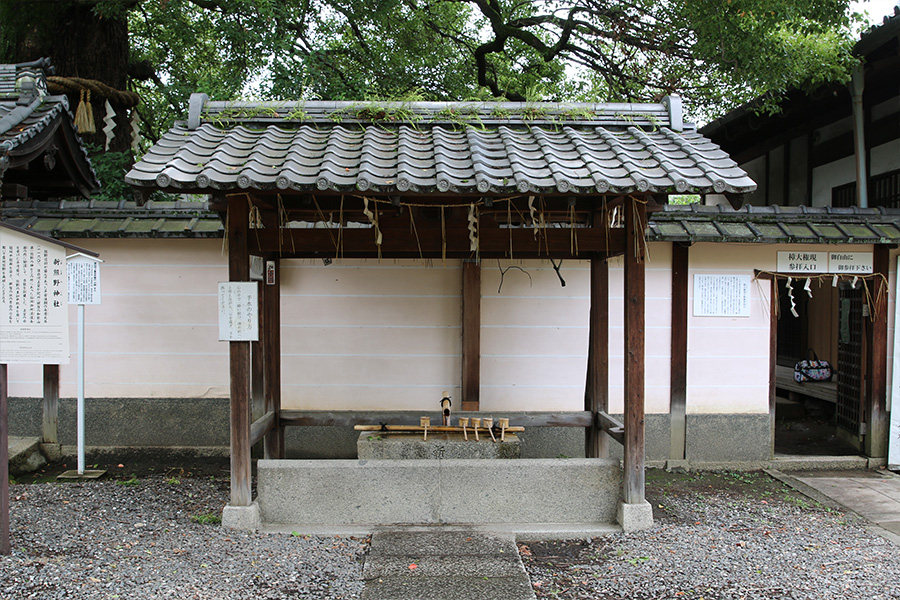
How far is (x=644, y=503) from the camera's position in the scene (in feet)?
17.5

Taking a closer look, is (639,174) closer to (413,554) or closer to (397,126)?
(397,126)

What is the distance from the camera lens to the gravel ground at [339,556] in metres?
4.22

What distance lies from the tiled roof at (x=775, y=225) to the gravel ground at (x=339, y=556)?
9.57ft

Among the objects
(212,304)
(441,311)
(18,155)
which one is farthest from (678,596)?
(18,155)

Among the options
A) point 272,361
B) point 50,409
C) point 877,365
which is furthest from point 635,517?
point 50,409

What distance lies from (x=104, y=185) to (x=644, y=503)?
895 cm

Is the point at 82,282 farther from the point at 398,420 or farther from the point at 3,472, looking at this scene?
the point at 398,420

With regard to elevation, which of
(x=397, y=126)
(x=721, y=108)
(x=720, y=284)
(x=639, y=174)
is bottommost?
(x=720, y=284)

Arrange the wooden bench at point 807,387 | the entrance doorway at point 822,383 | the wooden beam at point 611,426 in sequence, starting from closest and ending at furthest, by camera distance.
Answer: the wooden beam at point 611,426, the entrance doorway at point 822,383, the wooden bench at point 807,387

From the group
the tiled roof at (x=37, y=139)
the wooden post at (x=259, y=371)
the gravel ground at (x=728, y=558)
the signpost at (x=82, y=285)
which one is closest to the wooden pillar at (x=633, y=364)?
the gravel ground at (x=728, y=558)

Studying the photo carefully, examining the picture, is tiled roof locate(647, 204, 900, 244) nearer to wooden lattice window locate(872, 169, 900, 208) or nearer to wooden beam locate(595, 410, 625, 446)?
wooden lattice window locate(872, 169, 900, 208)

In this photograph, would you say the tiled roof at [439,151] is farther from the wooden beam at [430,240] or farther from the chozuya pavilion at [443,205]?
the wooden beam at [430,240]

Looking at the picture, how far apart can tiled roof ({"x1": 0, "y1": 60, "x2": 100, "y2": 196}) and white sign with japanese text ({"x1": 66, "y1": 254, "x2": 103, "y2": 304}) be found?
87cm

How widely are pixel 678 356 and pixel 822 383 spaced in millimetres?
4804
